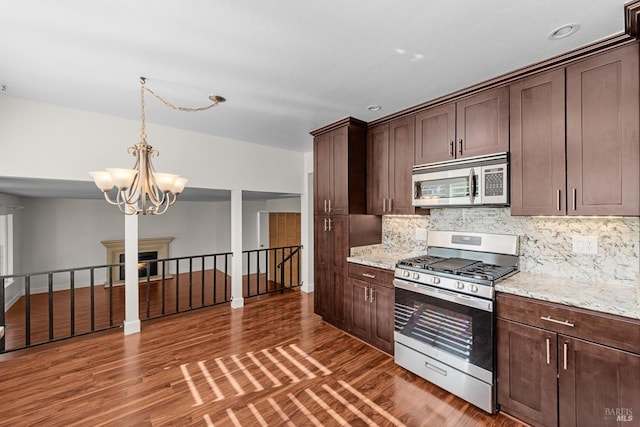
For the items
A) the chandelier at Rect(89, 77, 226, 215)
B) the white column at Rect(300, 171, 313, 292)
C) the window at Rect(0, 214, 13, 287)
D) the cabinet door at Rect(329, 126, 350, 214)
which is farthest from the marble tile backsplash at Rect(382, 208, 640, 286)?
the window at Rect(0, 214, 13, 287)

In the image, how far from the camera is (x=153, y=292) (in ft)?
20.2

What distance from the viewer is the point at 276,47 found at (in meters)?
1.91

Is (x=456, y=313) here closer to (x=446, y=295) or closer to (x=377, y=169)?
(x=446, y=295)

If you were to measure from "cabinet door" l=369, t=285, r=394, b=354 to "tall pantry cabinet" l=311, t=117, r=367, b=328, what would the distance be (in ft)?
1.57

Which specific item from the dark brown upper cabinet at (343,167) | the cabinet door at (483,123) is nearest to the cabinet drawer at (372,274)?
the dark brown upper cabinet at (343,167)

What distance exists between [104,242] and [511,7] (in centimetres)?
836

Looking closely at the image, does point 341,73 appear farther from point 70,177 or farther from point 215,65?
point 70,177

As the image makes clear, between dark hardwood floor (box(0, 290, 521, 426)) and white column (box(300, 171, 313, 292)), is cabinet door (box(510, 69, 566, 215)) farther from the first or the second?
white column (box(300, 171, 313, 292))

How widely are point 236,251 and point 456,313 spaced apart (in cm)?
320

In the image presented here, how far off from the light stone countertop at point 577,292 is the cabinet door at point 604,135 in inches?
21.1

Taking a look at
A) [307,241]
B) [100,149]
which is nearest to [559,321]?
[307,241]

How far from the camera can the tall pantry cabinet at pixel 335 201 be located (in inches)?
133

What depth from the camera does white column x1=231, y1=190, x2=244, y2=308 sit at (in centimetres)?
431

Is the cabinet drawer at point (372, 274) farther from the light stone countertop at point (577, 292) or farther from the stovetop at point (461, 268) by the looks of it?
the light stone countertop at point (577, 292)
